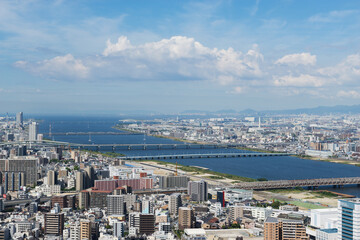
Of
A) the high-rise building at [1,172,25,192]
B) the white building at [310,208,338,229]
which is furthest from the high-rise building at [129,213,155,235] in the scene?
the high-rise building at [1,172,25,192]

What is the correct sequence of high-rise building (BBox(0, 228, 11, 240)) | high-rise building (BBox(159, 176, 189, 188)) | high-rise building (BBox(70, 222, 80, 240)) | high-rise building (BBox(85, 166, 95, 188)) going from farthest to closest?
high-rise building (BBox(159, 176, 189, 188))
high-rise building (BBox(85, 166, 95, 188))
high-rise building (BBox(70, 222, 80, 240))
high-rise building (BBox(0, 228, 11, 240))

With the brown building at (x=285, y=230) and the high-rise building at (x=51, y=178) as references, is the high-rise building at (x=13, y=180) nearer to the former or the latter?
the high-rise building at (x=51, y=178)

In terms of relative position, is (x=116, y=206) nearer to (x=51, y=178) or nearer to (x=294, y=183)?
(x=51, y=178)

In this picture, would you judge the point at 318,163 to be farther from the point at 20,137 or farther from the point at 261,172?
the point at 20,137

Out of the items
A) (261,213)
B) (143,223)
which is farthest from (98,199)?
(261,213)

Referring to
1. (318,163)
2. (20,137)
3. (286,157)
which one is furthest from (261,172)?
(20,137)

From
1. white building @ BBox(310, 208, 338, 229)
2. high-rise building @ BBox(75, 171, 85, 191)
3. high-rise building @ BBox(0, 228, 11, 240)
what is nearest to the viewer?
white building @ BBox(310, 208, 338, 229)

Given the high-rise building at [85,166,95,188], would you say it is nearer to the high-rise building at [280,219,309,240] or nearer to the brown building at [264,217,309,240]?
the brown building at [264,217,309,240]

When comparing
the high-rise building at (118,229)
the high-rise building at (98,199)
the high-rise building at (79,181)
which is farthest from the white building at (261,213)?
the high-rise building at (79,181)
